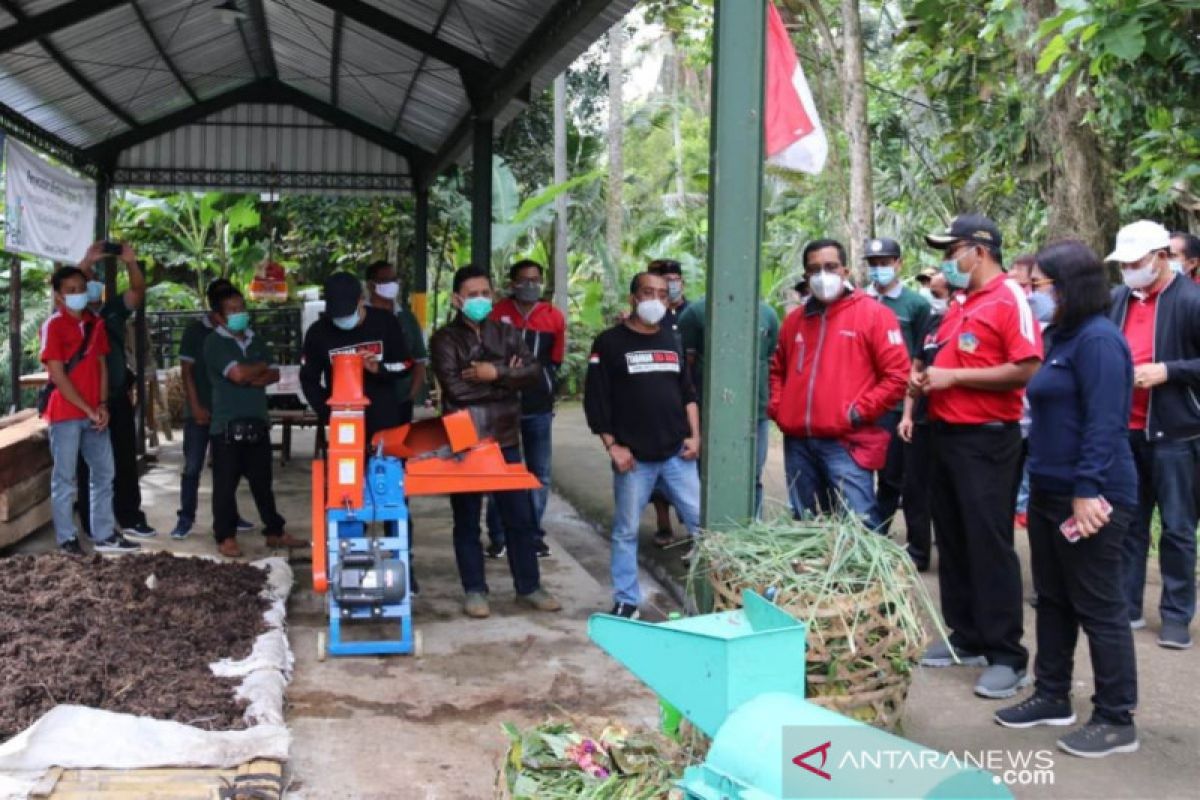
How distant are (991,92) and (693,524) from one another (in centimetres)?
759

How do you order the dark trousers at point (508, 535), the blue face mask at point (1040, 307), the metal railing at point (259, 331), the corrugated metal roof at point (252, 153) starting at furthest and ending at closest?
the metal railing at point (259, 331), the corrugated metal roof at point (252, 153), the blue face mask at point (1040, 307), the dark trousers at point (508, 535)

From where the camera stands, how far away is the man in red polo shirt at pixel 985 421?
4.97m

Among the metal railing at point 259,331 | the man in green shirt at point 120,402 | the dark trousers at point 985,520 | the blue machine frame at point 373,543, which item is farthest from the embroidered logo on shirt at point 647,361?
the metal railing at point 259,331

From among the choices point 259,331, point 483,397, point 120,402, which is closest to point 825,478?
point 483,397

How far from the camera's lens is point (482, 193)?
10227mm

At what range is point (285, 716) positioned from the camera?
493 centimetres

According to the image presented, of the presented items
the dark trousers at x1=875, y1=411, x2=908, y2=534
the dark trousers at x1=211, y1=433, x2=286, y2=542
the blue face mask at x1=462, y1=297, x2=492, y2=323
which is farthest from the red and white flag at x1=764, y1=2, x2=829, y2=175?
the dark trousers at x1=211, y1=433, x2=286, y2=542

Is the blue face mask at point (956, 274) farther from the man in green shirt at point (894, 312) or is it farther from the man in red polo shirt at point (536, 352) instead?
the man in red polo shirt at point (536, 352)

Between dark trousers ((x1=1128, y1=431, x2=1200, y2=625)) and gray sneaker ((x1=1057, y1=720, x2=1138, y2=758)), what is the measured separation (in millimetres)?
1529

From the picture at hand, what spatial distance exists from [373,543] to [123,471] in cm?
346

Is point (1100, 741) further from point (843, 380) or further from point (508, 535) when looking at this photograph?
point (508, 535)

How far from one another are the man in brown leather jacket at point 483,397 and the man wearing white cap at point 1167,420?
2.98 meters

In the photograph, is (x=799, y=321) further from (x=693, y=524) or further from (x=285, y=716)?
(x=285, y=716)

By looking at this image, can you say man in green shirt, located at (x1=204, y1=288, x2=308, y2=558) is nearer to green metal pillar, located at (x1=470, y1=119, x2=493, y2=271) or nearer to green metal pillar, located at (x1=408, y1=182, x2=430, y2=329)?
green metal pillar, located at (x1=470, y1=119, x2=493, y2=271)
